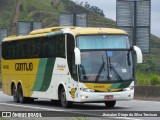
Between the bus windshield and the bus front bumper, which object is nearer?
the bus front bumper

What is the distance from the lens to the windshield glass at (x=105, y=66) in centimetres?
2606

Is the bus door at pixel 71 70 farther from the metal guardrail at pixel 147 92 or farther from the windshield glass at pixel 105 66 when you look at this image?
the metal guardrail at pixel 147 92

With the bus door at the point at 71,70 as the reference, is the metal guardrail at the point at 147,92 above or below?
below

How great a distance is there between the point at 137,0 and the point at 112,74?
39.3ft

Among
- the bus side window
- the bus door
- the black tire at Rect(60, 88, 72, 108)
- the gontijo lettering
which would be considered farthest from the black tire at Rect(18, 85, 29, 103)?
the bus door

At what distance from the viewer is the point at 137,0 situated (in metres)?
37.5

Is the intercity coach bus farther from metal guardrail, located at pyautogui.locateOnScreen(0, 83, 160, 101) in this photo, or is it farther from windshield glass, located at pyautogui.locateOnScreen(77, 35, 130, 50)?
metal guardrail, located at pyautogui.locateOnScreen(0, 83, 160, 101)

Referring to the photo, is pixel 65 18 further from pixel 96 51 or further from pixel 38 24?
pixel 96 51

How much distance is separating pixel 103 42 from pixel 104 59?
0.79m

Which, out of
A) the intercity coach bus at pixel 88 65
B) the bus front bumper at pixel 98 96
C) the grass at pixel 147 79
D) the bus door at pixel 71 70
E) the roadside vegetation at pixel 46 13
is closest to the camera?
the bus front bumper at pixel 98 96

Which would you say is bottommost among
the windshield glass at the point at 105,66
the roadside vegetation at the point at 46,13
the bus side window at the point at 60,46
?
the roadside vegetation at the point at 46,13

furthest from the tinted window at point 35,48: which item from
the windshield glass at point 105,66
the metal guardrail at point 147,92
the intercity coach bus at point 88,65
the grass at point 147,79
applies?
the grass at point 147,79

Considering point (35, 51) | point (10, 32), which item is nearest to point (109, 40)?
point (35, 51)

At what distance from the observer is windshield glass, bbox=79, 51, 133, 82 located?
26062 mm
